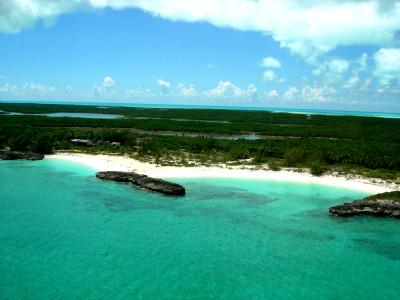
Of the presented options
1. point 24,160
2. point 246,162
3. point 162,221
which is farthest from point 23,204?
point 246,162

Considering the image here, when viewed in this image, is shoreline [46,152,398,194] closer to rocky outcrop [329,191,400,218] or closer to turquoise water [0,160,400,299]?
turquoise water [0,160,400,299]

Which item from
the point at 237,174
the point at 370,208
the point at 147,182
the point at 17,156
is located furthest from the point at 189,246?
the point at 17,156

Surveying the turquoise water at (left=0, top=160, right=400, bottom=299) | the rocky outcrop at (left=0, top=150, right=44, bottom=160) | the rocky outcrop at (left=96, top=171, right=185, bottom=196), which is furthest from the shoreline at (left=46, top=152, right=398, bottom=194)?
the rocky outcrop at (left=0, top=150, right=44, bottom=160)

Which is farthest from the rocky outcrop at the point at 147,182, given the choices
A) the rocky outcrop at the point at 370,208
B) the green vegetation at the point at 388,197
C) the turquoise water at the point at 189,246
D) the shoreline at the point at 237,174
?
the green vegetation at the point at 388,197

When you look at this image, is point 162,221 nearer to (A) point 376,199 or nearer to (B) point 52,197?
Result: (B) point 52,197

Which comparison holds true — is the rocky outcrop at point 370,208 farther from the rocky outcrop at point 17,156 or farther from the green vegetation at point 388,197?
the rocky outcrop at point 17,156

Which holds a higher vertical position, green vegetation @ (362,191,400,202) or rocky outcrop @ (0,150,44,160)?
rocky outcrop @ (0,150,44,160)

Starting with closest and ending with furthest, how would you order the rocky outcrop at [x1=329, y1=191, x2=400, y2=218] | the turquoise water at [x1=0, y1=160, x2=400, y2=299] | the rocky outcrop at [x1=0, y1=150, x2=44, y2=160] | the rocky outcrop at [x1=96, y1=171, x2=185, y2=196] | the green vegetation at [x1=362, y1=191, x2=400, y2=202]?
the turquoise water at [x1=0, y1=160, x2=400, y2=299], the rocky outcrop at [x1=329, y1=191, x2=400, y2=218], the green vegetation at [x1=362, y1=191, x2=400, y2=202], the rocky outcrop at [x1=96, y1=171, x2=185, y2=196], the rocky outcrop at [x1=0, y1=150, x2=44, y2=160]
